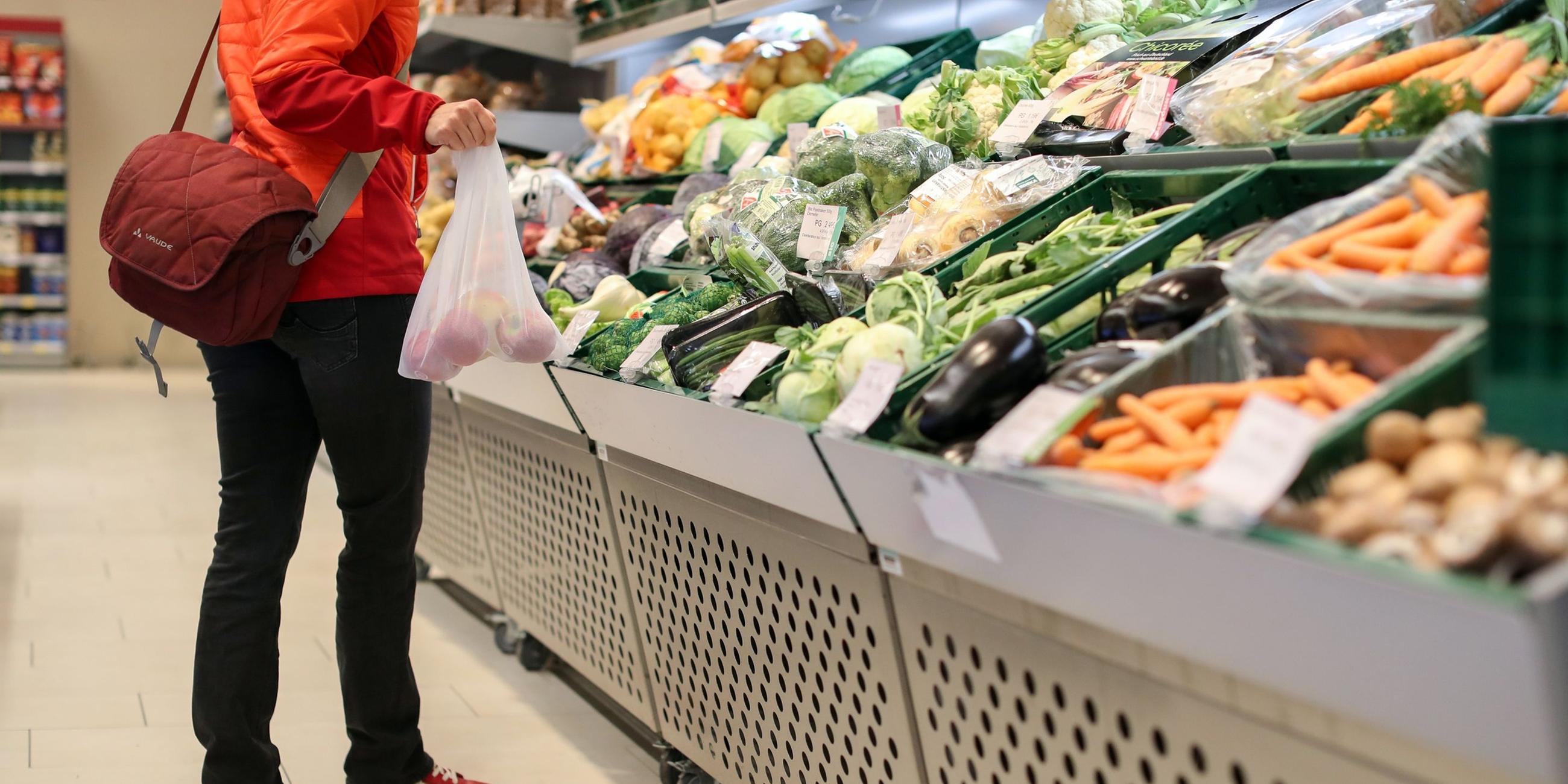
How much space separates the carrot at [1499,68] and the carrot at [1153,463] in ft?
2.92

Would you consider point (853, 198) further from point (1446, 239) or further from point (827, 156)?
point (1446, 239)

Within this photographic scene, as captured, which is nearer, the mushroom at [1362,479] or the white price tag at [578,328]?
the mushroom at [1362,479]

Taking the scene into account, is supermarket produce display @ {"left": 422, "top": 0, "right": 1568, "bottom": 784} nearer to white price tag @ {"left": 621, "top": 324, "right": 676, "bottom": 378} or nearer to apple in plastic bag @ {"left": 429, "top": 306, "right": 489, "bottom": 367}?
white price tag @ {"left": 621, "top": 324, "right": 676, "bottom": 378}

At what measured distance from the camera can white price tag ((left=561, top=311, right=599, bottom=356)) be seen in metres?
2.51

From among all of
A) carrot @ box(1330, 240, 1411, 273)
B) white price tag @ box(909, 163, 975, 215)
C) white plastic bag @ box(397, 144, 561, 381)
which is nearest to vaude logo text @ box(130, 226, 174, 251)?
white plastic bag @ box(397, 144, 561, 381)

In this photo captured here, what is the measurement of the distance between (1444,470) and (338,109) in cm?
156

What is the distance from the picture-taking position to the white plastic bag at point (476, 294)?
204 centimetres

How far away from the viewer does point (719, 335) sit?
211 centimetres

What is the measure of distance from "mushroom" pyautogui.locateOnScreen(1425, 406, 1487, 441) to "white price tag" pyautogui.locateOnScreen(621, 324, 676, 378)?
1.34m

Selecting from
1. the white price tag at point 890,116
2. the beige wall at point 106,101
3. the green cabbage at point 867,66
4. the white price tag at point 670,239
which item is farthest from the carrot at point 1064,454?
the beige wall at point 106,101

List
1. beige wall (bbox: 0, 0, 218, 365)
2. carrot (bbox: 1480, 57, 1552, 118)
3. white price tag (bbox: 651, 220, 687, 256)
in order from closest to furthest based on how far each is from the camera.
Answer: carrot (bbox: 1480, 57, 1552, 118) → white price tag (bbox: 651, 220, 687, 256) → beige wall (bbox: 0, 0, 218, 365)

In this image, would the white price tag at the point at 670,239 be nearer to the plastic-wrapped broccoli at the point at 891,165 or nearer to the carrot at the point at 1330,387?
the plastic-wrapped broccoli at the point at 891,165

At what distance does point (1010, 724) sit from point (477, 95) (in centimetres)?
453

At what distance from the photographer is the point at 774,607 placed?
2.01m
